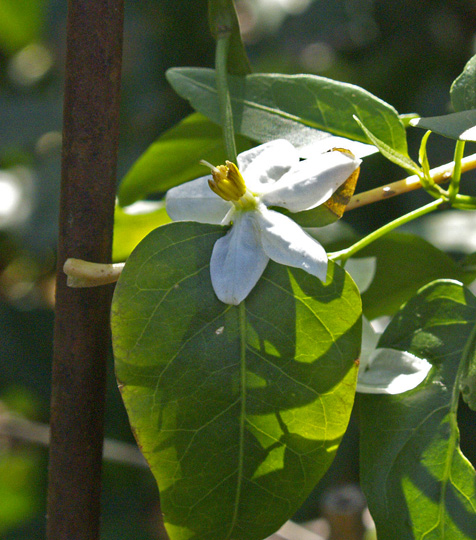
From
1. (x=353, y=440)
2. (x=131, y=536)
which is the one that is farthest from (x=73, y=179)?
(x=131, y=536)

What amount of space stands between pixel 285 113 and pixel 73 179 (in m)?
0.15

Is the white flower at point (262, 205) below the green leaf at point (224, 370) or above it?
above

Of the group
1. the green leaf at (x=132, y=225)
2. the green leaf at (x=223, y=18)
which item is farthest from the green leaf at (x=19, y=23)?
the green leaf at (x=223, y=18)

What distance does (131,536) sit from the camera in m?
1.18

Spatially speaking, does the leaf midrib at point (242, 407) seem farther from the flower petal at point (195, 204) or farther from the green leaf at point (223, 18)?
the green leaf at point (223, 18)

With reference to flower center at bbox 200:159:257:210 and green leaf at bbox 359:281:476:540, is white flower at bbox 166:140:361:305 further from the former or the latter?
green leaf at bbox 359:281:476:540

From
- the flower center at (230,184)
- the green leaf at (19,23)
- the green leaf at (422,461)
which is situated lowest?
the green leaf at (422,461)

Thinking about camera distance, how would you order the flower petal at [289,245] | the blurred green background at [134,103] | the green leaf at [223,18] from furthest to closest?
1. the blurred green background at [134,103]
2. the green leaf at [223,18]
3. the flower petal at [289,245]

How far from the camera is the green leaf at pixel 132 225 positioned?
564 millimetres

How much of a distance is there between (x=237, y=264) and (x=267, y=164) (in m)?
0.06

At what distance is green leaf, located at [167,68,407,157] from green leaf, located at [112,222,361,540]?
117mm

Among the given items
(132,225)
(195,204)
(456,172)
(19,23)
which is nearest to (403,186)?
(456,172)

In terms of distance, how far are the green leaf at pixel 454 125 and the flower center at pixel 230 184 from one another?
10 cm

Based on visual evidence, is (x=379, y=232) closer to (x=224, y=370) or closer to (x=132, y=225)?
(x=224, y=370)
